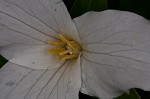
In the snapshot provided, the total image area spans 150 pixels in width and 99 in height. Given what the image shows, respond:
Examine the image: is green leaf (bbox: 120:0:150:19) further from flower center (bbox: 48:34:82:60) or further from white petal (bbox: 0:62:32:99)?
white petal (bbox: 0:62:32:99)

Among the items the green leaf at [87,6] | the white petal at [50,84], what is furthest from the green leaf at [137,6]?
the white petal at [50,84]

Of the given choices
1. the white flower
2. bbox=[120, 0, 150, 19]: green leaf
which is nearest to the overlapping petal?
the white flower

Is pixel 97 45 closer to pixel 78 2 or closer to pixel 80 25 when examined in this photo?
pixel 80 25

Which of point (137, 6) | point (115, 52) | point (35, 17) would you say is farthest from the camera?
point (137, 6)

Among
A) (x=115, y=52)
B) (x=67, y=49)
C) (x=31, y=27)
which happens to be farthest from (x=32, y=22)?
(x=115, y=52)

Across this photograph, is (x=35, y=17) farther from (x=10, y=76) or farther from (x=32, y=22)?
(x=10, y=76)

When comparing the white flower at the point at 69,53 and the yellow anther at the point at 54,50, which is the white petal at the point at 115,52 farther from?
the yellow anther at the point at 54,50

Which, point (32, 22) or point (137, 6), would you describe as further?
point (137, 6)
